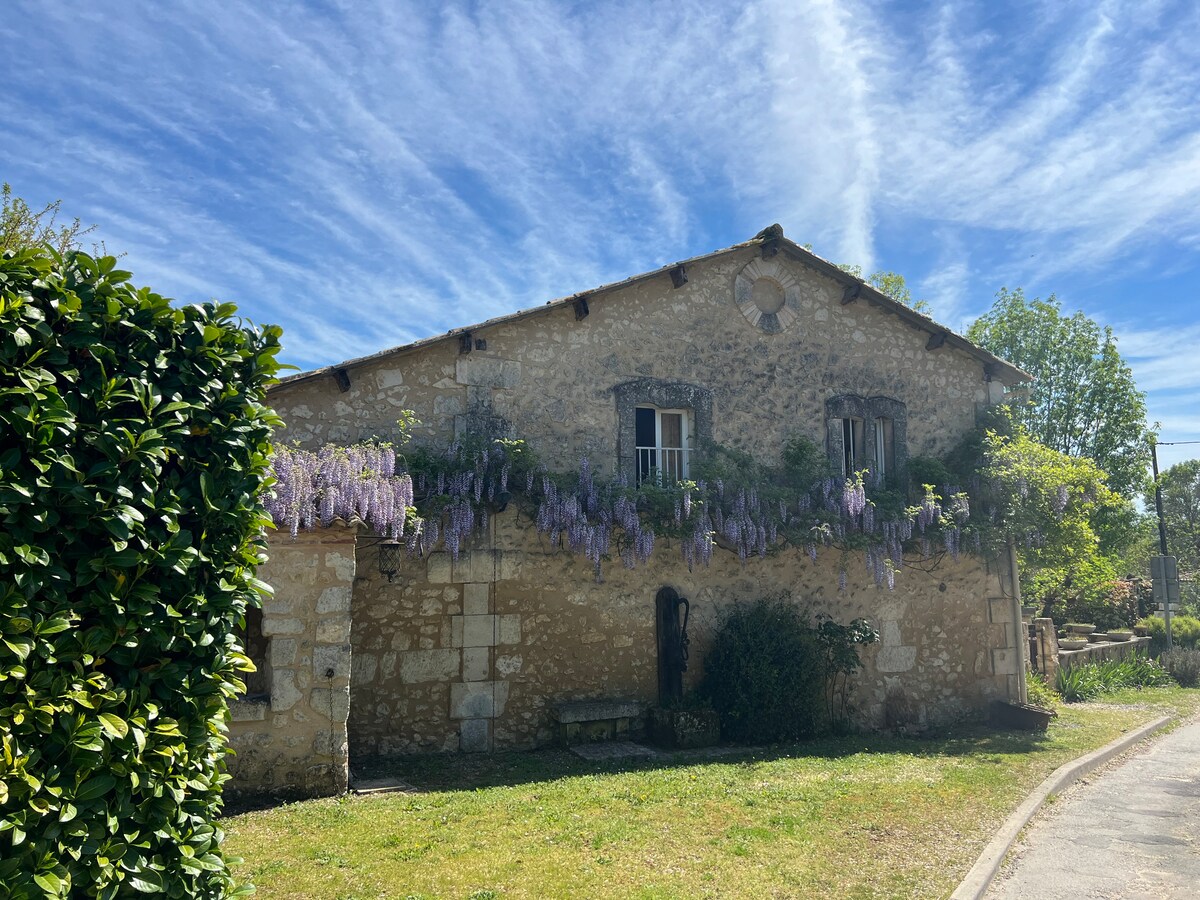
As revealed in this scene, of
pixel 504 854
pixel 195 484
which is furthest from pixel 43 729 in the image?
pixel 504 854

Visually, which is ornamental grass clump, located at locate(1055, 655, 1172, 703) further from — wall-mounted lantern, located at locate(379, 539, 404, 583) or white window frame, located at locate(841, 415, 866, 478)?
wall-mounted lantern, located at locate(379, 539, 404, 583)

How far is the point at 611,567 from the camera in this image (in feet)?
30.6

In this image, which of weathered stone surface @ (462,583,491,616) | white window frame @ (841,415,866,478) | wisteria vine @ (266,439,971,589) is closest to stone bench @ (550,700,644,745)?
weathered stone surface @ (462,583,491,616)

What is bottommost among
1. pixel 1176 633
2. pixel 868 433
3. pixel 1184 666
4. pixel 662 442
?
pixel 1184 666

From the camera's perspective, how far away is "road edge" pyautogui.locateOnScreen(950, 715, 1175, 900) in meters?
4.98

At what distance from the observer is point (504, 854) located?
16.8ft

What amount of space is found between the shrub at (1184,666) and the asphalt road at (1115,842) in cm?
862

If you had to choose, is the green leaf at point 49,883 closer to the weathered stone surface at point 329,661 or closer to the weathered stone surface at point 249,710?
the weathered stone surface at point 249,710

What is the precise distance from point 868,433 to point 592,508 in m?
4.64

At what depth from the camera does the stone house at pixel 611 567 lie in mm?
6832

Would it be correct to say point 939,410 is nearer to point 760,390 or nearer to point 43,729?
point 760,390

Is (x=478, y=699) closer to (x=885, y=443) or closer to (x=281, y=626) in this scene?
(x=281, y=626)

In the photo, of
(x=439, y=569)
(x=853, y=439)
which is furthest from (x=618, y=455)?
(x=853, y=439)

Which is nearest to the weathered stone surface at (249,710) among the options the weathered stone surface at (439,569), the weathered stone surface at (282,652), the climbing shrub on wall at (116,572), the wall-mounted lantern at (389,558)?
the weathered stone surface at (282,652)
